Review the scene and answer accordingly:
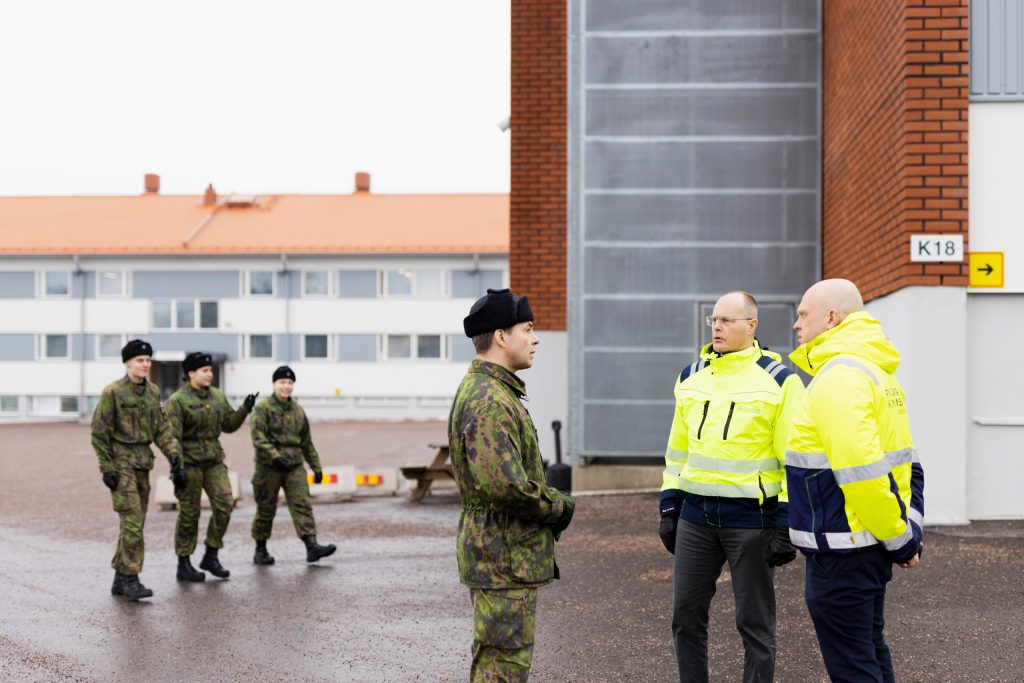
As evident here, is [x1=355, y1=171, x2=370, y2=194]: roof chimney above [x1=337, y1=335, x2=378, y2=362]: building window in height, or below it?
above

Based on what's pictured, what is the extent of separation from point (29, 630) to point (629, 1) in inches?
453

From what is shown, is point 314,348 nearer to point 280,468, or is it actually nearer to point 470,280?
point 470,280

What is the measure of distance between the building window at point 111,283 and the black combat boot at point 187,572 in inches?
1523

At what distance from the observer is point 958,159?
10.5 m

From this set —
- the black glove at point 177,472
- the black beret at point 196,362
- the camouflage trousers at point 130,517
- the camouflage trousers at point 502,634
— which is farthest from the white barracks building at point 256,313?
the camouflage trousers at point 502,634

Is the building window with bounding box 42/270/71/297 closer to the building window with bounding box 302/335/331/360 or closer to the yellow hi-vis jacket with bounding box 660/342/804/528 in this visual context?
the building window with bounding box 302/335/331/360

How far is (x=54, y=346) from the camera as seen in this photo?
45.8 metres

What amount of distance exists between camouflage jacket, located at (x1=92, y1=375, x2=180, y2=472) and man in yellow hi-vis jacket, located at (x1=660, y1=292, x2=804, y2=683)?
212 inches

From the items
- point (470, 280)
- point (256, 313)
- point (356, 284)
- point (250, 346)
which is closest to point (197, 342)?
point (250, 346)

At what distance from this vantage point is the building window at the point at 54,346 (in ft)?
150

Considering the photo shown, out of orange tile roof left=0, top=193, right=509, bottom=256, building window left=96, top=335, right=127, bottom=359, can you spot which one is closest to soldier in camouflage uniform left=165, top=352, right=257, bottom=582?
orange tile roof left=0, top=193, right=509, bottom=256

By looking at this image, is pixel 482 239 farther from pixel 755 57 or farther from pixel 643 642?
pixel 643 642

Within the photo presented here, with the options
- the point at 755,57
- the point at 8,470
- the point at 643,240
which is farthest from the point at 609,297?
the point at 8,470

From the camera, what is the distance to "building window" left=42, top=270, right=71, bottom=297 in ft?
151
